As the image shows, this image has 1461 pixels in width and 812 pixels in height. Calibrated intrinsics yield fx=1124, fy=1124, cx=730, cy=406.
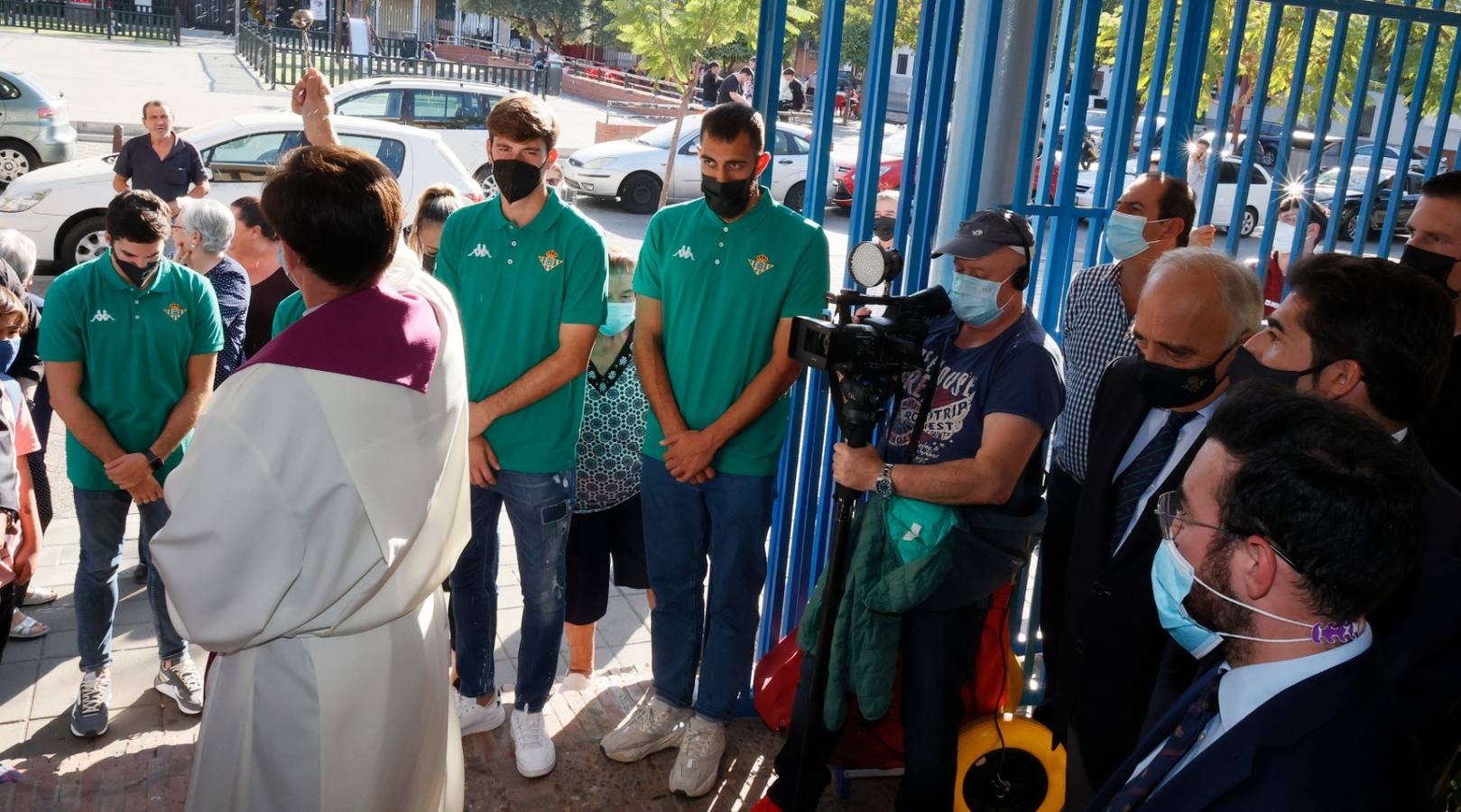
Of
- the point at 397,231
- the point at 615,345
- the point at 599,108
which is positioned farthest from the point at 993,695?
the point at 599,108

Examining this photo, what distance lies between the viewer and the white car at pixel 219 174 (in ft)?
34.2

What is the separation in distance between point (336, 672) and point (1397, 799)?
6.26 ft

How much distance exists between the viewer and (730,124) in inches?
137

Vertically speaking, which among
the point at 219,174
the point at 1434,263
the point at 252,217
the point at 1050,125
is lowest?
the point at 219,174

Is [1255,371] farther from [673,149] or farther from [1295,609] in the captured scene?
[673,149]

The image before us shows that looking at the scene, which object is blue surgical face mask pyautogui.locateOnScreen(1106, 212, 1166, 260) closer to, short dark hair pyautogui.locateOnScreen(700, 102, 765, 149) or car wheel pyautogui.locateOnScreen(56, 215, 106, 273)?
short dark hair pyautogui.locateOnScreen(700, 102, 765, 149)

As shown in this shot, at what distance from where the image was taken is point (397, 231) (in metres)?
2.39

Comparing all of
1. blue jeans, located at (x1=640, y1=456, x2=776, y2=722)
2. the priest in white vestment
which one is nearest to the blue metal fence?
blue jeans, located at (x1=640, y1=456, x2=776, y2=722)

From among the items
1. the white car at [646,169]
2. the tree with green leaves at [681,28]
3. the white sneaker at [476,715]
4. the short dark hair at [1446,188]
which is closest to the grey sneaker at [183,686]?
the white sneaker at [476,715]

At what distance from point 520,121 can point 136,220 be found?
4.77ft

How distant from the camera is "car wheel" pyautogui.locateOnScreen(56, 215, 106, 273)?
10523 mm

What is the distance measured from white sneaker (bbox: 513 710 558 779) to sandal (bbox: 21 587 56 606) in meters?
2.50

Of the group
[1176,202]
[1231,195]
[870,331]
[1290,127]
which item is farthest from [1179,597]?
[1231,195]

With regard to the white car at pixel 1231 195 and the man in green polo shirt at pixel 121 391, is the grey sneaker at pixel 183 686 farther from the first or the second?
the white car at pixel 1231 195
